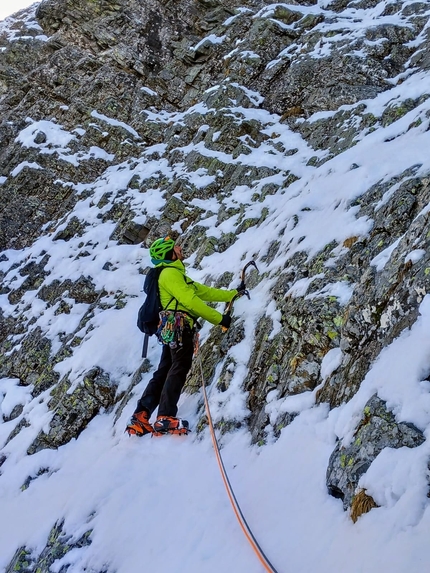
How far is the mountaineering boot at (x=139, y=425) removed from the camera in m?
5.53

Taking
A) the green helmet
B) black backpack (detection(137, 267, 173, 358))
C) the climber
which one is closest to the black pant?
the climber

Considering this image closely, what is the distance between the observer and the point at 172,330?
5.66m

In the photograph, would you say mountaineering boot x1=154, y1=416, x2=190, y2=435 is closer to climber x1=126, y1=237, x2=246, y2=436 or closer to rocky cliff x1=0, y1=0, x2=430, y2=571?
climber x1=126, y1=237, x2=246, y2=436

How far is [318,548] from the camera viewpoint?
2.59m

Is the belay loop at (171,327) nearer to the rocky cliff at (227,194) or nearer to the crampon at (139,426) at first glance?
the rocky cliff at (227,194)

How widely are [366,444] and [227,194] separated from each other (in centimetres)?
1106

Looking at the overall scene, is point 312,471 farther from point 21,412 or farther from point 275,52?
point 275,52

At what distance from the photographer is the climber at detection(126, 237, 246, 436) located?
5.53m

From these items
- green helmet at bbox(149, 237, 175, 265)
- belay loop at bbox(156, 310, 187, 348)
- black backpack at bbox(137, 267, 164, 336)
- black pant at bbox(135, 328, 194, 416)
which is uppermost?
green helmet at bbox(149, 237, 175, 265)

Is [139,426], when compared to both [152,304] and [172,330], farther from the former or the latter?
[152,304]

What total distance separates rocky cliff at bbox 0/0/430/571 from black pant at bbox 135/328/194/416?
46 cm

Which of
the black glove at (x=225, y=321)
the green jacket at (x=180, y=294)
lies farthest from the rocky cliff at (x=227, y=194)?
the green jacket at (x=180, y=294)

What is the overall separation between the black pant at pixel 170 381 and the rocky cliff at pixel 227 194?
46 cm

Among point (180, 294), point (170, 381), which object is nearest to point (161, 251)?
point (180, 294)
